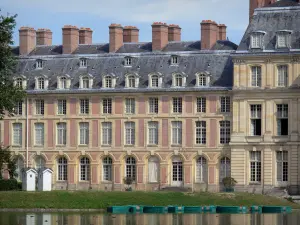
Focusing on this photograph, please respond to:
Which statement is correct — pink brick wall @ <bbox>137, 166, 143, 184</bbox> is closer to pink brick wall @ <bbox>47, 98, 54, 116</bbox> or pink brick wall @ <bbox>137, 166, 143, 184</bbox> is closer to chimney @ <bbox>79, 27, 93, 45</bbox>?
pink brick wall @ <bbox>47, 98, 54, 116</bbox>

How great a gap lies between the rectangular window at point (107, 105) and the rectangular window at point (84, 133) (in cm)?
162

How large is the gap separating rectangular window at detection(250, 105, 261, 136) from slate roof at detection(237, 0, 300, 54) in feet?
11.8

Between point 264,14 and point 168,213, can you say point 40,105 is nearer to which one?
point 264,14

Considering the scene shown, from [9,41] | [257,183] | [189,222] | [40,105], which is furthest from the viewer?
[40,105]

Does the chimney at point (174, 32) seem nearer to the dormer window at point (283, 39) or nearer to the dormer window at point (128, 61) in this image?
the dormer window at point (128, 61)

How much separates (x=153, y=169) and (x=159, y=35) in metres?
9.13

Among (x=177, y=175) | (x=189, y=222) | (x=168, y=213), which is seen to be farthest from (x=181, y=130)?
(x=189, y=222)

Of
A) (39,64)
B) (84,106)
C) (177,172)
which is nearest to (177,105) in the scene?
(177,172)

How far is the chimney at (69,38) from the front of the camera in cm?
10912

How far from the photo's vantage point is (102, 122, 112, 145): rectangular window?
106m

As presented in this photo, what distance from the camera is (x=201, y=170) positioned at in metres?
104

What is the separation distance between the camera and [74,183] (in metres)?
106

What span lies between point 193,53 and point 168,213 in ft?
75.6

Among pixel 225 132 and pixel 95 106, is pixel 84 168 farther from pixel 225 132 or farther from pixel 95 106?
pixel 225 132
